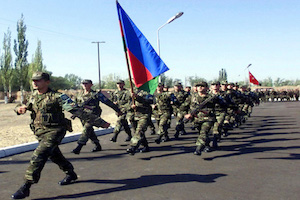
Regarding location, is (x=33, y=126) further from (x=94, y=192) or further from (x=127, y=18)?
(x=127, y=18)

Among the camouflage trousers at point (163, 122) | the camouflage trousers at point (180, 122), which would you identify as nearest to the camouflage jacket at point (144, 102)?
the camouflage trousers at point (163, 122)

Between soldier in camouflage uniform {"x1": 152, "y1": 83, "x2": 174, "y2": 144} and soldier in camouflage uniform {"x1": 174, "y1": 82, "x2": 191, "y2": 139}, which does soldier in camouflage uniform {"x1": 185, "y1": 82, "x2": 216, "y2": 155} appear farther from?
soldier in camouflage uniform {"x1": 174, "y1": 82, "x2": 191, "y2": 139}

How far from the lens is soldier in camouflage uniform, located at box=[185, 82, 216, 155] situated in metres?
6.44

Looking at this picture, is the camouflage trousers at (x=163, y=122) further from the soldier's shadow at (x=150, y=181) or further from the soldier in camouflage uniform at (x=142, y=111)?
the soldier's shadow at (x=150, y=181)

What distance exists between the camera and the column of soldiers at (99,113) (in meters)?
4.12

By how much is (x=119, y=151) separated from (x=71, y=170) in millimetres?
2763

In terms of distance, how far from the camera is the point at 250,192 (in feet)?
13.3

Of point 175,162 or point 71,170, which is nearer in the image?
point 71,170

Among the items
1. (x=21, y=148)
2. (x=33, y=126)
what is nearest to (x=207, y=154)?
(x=33, y=126)

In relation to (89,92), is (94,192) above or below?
below

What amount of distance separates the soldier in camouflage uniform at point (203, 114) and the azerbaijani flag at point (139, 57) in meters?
0.93

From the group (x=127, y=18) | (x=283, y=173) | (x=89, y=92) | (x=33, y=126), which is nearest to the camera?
(x=33, y=126)

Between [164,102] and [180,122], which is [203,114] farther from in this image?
[180,122]

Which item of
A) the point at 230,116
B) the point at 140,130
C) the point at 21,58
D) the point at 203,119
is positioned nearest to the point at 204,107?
the point at 203,119
